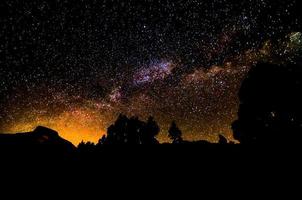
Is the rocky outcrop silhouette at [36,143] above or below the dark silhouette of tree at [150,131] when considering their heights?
below

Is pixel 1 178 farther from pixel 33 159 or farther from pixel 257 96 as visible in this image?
pixel 257 96

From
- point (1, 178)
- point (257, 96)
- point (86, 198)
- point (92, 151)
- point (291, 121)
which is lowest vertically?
point (86, 198)

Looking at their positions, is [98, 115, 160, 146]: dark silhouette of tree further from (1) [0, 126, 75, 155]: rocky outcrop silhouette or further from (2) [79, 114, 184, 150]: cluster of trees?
(1) [0, 126, 75, 155]: rocky outcrop silhouette

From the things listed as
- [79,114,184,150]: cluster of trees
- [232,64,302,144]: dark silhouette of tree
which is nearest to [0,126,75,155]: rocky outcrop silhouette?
[232,64,302,144]: dark silhouette of tree

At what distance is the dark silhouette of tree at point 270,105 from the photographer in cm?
2084

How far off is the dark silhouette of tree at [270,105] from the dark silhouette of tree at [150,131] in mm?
14598

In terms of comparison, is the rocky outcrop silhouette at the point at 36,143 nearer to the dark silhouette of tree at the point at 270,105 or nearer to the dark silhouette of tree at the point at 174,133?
the dark silhouette of tree at the point at 270,105

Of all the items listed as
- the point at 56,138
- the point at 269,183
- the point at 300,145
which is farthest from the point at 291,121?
the point at 56,138

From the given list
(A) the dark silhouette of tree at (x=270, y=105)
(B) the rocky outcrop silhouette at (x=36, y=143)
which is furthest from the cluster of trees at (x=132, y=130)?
(B) the rocky outcrop silhouette at (x=36, y=143)

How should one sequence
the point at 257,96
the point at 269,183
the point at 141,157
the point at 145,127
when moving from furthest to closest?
the point at 145,127 < the point at 257,96 < the point at 141,157 < the point at 269,183

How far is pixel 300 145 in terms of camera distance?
15.2 meters

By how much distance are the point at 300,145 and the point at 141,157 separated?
28.5 ft

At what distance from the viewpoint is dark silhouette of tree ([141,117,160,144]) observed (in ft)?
119

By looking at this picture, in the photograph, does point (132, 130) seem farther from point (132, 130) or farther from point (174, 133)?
point (174, 133)
